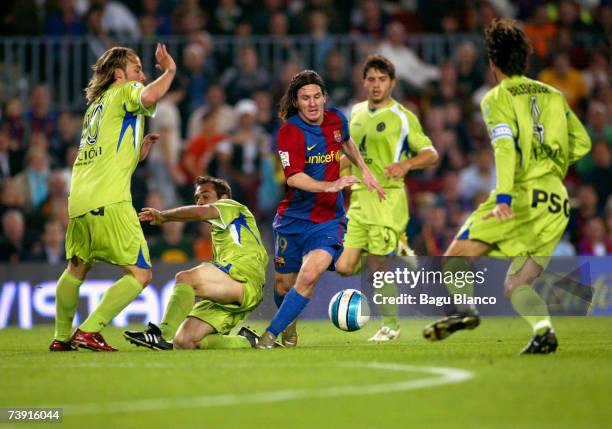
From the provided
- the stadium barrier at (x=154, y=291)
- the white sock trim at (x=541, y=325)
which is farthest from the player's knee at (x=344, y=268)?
the white sock trim at (x=541, y=325)

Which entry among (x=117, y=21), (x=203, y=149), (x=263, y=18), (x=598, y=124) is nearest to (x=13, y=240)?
(x=203, y=149)

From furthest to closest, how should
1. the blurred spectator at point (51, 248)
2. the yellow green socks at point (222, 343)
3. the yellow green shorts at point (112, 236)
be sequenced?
1. the blurred spectator at point (51, 248)
2. the yellow green socks at point (222, 343)
3. the yellow green shorts at point (112, 236)

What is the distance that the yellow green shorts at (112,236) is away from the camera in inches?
375

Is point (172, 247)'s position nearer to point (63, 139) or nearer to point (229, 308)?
point (63, 139)

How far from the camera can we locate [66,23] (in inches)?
709

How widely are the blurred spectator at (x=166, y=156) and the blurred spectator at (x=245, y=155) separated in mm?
685

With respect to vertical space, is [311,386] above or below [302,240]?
below

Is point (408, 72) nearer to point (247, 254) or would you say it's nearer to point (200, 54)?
point (200, 54)

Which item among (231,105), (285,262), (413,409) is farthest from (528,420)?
(231,105)

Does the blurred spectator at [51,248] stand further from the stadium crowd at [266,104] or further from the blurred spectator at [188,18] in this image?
the blurred spectator at [188,18]

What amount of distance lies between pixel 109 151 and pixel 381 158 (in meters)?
3.11

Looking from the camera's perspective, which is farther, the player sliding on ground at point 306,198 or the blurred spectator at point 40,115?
the blurred spectator at point 40,115

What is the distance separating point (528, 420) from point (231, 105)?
41.0 ft

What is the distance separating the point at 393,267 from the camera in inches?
470
